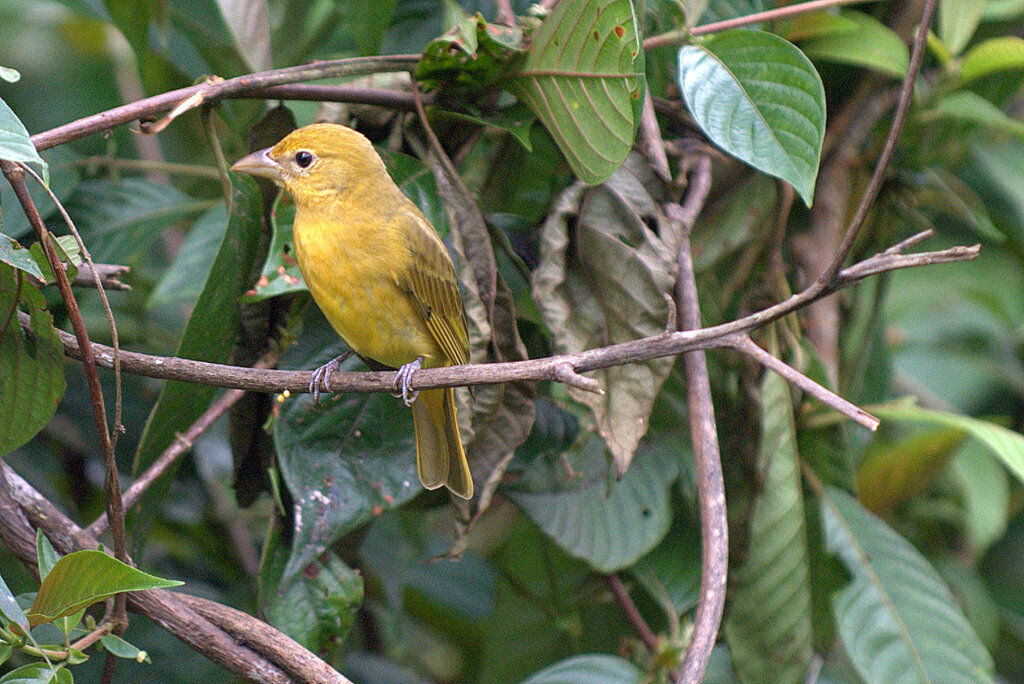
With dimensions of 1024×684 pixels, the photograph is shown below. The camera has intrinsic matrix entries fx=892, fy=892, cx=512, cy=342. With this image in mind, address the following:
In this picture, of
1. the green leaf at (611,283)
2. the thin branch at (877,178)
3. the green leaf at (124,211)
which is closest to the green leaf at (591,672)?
the green leaf at (611,283)

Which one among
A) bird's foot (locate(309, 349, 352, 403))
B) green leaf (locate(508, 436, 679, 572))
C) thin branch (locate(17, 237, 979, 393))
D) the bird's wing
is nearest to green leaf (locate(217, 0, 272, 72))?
the bird's wing

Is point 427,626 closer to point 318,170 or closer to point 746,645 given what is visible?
point 746,645

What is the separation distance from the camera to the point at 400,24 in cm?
232

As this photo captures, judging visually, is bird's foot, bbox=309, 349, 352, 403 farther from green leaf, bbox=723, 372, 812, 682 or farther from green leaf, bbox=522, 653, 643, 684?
green leaf, bbox=723, 372, 812, 682

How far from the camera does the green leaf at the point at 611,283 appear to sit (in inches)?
66.9

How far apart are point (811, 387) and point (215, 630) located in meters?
0.96

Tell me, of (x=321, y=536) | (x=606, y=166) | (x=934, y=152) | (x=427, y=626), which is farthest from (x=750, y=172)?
(x=427, y=626)

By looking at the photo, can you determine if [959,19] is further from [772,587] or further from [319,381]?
[319,381]

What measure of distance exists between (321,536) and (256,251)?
1.93 feet

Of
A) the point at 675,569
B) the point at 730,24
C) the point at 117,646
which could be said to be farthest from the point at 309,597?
the point at 730,24

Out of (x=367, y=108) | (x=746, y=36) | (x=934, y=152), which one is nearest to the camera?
(x=746, y=36)

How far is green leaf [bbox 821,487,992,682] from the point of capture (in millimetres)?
2008

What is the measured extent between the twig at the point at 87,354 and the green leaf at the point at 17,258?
4 cm

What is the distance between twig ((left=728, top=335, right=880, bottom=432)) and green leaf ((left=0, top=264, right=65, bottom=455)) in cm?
105
